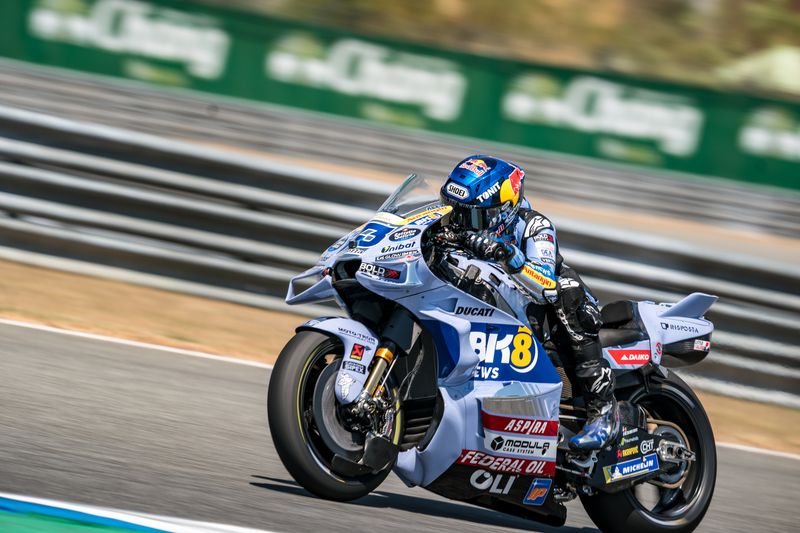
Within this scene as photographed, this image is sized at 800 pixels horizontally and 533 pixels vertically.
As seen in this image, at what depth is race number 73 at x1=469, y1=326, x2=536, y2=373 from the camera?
4844 mm

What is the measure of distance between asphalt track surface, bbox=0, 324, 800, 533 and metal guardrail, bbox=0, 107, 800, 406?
138cm

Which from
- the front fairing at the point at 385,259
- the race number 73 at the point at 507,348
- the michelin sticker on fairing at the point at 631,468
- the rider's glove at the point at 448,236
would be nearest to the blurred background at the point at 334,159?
the michelin sticker on fairing at the point at 631,468

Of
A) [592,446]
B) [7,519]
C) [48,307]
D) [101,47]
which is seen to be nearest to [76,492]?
[7,519]

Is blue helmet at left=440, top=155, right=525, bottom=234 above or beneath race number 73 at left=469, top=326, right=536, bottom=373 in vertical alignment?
above

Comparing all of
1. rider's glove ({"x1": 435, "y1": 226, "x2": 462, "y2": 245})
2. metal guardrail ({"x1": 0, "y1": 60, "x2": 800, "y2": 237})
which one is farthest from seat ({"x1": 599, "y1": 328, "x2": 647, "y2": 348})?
metal guardrail ({"x1": 0, "y1": 60, "x2": 800, "y2": 237})

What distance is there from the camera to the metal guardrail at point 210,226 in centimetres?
855

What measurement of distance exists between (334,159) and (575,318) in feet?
48.5

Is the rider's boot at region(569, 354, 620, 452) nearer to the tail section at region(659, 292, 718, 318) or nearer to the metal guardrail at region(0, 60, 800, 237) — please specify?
the tail section at region(659, 292, 718, 318)

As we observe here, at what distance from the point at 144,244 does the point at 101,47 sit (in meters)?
12.2

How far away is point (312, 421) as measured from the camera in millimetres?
4652

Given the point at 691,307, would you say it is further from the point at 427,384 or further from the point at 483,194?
the point at 427,384

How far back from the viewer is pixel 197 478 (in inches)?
Result: 191

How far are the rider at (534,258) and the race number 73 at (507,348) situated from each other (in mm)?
179

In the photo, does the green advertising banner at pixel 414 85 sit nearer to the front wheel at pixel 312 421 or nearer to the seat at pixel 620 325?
the seat at pixel 620 325
